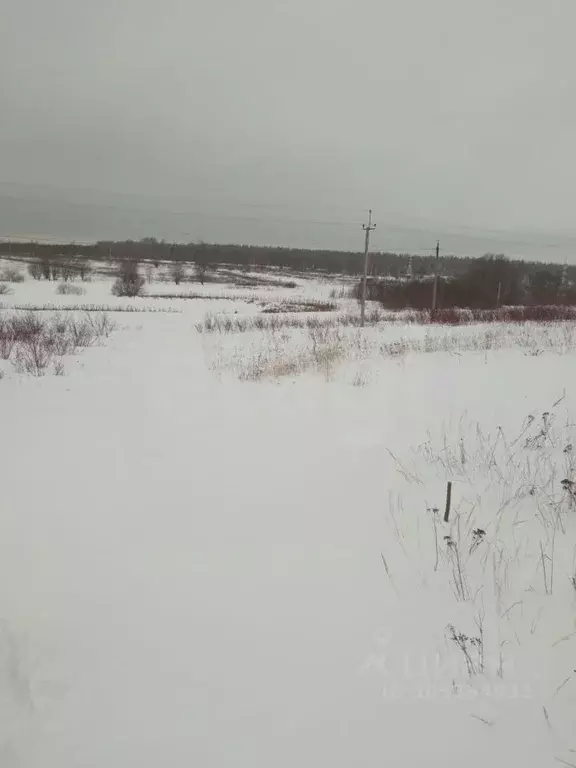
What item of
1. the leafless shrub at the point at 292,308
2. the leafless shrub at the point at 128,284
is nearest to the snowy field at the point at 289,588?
the leafless shrub at the point at 292,308

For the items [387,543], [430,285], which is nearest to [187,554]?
[387,543]

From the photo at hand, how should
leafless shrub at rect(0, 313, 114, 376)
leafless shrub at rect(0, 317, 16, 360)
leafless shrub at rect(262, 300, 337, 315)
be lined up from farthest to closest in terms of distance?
leafless shrub at rect(262, 300, 337, 315), leafless shrub at rect(0, 317, 16, 360), leafless shrub at rect(0, 313, 114, 376)

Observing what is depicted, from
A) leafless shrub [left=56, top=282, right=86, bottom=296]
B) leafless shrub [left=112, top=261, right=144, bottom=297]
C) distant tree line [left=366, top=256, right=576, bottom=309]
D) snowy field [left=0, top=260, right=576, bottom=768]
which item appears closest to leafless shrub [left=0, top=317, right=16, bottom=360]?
snowy field [left=0, top=260, right=576, bottom=768]

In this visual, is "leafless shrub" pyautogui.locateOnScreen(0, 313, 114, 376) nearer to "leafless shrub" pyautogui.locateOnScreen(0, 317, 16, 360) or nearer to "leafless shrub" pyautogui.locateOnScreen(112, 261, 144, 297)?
"leafless shrub" pyautogui.locateOnScreen(0, 317, 16, 360)

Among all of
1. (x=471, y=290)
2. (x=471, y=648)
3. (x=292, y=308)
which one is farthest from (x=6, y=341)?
(x=471, y=290)

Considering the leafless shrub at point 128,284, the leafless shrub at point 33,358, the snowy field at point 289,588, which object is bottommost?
the snowy field at point 289,588

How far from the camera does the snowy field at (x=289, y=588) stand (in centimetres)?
187

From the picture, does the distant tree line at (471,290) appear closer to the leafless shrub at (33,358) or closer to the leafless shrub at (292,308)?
the leafless shrub at (292,308)

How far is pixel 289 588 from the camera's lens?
2.73m

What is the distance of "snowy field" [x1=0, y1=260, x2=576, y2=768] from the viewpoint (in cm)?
187

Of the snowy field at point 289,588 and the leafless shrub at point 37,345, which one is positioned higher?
the leafless shrub at point 37,345

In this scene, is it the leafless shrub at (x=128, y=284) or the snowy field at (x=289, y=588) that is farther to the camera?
the leafless shrub at (x=128, y=284)

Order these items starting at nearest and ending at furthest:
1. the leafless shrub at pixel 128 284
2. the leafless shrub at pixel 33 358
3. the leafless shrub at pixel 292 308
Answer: the leafless shrub at pixel 33 358 < the leafless shrub at pixel 292 308 < the leafless shrub at pixel 128 284

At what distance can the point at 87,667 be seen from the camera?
217 centimetres
